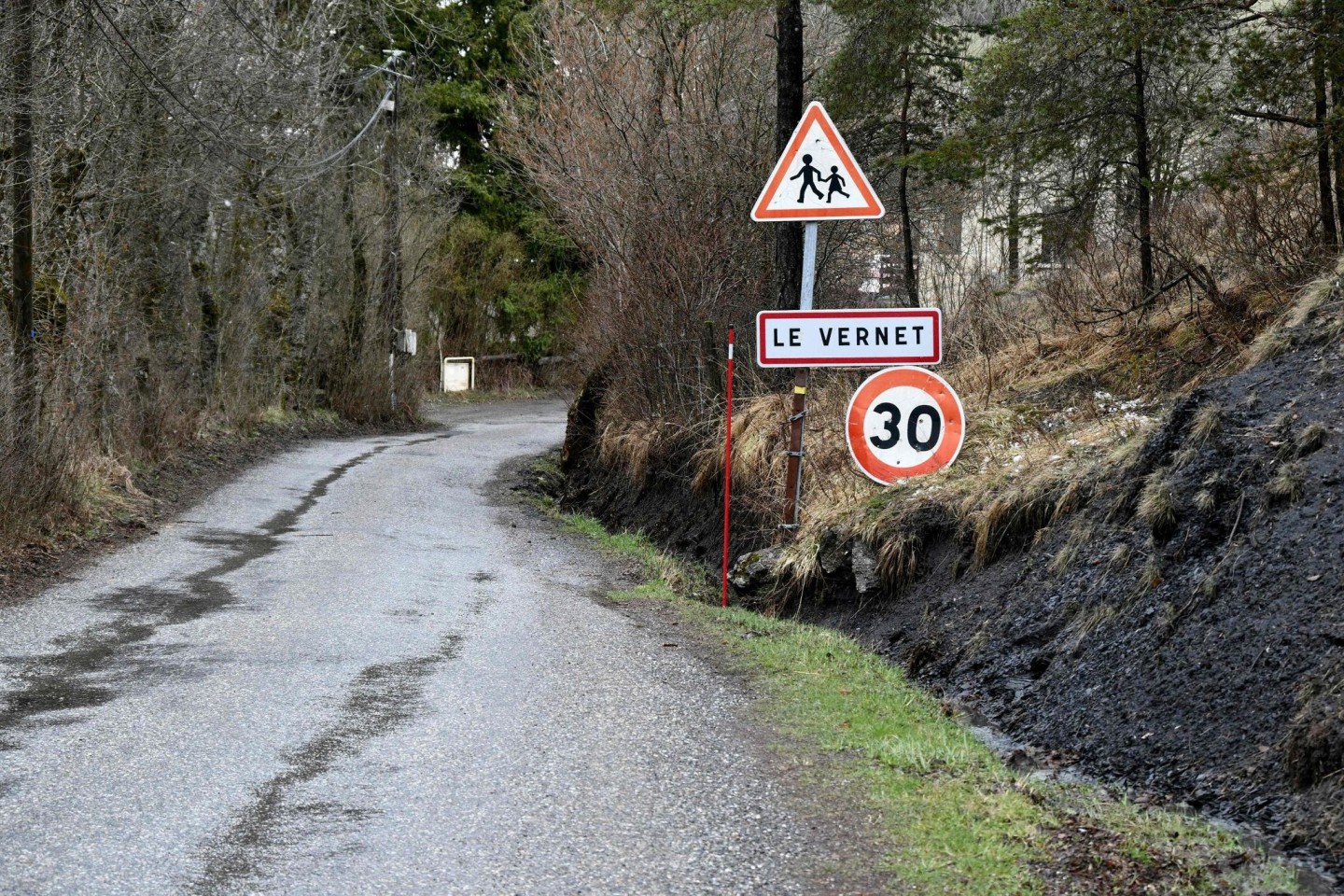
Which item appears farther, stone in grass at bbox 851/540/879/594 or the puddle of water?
stone in grass at bbox 851/540/879/594

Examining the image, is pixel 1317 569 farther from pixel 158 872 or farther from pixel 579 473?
pixel 579 473

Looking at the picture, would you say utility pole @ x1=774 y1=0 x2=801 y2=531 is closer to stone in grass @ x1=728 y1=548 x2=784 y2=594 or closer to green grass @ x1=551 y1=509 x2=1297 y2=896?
stone in grass @ x1=728 y1=548 x2=784 y2=594

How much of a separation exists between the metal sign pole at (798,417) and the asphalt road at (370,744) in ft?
5.55

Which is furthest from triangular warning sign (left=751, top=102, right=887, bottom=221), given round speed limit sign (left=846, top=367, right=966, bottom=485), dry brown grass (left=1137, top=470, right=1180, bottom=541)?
dry brown grass (left=1137, top=470, right=1180, bottom=541)

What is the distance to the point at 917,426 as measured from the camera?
9.91m

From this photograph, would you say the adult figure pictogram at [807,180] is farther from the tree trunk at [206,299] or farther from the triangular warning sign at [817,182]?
the tree trunk at [206,299]

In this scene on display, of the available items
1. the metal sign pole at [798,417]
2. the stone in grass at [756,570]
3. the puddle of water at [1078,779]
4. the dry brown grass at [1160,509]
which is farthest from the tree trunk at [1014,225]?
the puddle of water at [1078,779]

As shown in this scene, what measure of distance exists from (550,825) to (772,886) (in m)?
0.95

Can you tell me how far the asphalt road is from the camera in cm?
461

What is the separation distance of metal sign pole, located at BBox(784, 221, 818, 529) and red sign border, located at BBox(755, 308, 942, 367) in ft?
0.56

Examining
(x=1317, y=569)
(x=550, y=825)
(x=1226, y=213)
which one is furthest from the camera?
(x=1226, y=213)

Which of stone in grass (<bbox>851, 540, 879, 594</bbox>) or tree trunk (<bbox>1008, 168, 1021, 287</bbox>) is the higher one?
tree trunk (<bbox>1008, 168, 1021, 287</bbox>)

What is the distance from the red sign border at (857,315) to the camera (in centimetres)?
975

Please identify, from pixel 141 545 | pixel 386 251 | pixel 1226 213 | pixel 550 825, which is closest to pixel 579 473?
pixel 141 545
